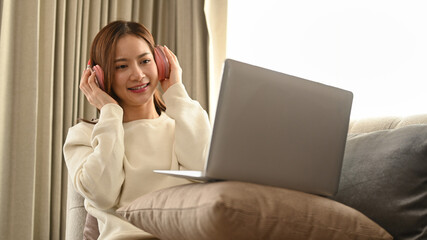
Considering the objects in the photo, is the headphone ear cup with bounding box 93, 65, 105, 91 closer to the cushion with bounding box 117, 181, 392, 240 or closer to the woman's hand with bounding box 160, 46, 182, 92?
the woman's hand with bounding box 160, 46, 182, 92

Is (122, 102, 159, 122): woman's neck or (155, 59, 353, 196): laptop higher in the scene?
(155, 59, 353, 196): laptop

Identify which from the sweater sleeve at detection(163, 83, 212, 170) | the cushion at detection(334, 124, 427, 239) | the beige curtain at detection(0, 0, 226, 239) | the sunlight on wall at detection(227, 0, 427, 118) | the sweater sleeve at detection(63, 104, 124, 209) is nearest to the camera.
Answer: the cushion at detection(334, 124, 427, 239)

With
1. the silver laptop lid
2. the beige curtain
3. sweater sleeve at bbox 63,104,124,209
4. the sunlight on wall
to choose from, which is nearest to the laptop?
the silver laptop lid

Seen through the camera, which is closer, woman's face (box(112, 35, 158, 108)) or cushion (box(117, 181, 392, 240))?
cushion (box(117, 181, 392, 240))

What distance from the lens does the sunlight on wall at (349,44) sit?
241cm

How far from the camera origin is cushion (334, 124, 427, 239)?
1.24 m

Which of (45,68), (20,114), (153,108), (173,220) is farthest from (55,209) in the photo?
(173,220)

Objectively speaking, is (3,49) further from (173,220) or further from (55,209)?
(173,220)

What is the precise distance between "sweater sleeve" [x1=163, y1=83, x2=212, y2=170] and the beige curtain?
1105mm

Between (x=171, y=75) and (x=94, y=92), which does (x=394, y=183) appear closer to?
(x=171, y=75)

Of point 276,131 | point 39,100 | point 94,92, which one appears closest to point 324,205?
point 276,131

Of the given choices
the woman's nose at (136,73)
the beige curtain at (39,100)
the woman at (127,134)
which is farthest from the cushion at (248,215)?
the beige curtain at (39,100)

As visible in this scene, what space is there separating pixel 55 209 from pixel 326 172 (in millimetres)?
1911

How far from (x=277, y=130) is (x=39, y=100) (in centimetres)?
191
